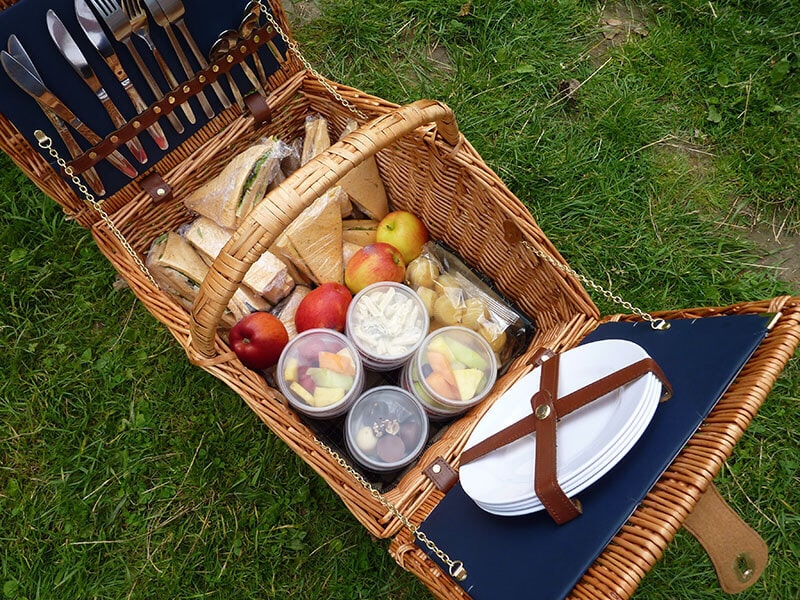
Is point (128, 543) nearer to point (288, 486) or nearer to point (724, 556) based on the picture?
point (288, 486)

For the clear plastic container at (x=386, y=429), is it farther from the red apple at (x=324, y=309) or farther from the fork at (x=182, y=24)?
the fork at (x=182, y=24)

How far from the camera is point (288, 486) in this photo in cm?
169

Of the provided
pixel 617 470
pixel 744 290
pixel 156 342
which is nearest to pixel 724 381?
pixel 617 470

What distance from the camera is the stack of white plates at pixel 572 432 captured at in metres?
0.94

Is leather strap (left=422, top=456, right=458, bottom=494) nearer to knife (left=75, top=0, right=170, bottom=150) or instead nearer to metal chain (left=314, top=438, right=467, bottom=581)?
metal chain (left=314, top=438, right=467, bottom=581)

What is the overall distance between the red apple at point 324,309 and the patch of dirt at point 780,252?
145 cm

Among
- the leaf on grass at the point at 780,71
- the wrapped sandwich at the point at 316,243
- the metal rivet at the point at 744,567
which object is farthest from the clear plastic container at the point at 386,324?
the leaf on grass at the point at 780,71

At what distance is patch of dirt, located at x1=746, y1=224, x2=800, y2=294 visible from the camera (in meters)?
1.93

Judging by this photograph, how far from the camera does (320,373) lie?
4.21 ft

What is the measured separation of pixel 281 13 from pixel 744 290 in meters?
1.60

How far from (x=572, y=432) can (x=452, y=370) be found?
13.7 inches

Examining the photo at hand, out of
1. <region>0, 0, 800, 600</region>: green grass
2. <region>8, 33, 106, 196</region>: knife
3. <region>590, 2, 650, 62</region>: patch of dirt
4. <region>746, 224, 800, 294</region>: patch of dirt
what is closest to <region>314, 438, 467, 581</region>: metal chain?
<region>0, 0, 800, 600</region>: green grass

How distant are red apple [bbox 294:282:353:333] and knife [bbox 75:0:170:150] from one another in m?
0.54

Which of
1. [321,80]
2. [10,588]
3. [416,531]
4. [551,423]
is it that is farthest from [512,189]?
[10,588]
